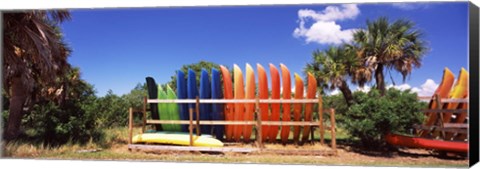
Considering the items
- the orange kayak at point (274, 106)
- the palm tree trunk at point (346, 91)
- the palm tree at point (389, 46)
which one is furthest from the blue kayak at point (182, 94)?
the palm tree at point (389, 46)

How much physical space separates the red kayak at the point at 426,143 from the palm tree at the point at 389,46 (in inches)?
35.8

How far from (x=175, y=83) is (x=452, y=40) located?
18.7 ft

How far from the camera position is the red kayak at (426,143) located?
9.01 meters

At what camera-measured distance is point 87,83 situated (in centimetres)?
1115

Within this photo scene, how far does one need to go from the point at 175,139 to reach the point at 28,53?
11.1 feet

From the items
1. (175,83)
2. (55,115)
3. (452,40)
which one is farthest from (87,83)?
(452,40)

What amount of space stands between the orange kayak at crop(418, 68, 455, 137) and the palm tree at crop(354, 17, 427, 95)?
21.2 inches

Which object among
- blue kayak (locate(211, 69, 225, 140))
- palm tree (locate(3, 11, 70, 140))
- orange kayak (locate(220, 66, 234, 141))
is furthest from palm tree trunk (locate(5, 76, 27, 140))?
orange kayak (locate(220, 66, 234, 141))

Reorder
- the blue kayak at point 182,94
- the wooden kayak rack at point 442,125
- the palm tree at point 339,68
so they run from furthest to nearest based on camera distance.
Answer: the blue kayak at point 182,94, the palm tree at point 339,68, the wooden kayak rack at point 442,125

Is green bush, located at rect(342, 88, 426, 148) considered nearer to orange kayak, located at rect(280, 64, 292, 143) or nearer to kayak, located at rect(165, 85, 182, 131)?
orange kayak, located at rect(280, 64, 292, 143)

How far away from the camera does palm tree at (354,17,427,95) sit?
949 cm

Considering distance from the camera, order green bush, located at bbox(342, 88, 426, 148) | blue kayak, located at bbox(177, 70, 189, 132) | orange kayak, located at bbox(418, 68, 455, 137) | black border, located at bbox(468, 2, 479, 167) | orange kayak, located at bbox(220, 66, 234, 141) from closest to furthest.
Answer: black border, located at bbox(468, 2, 479, 167)
orange kayak, located at bbox(418, 68, 455, 137)
green bush, located at bbox(342, 88, 426, 148)
orange kayak, located at bbox(220, 66, 234, 141)
blue kayak, located at bbox(177, 70, 189, 132)

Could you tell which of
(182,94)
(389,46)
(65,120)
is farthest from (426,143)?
(65,120)

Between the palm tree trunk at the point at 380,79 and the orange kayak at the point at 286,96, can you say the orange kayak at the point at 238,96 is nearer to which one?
the orange kayak at the point at 286,96
